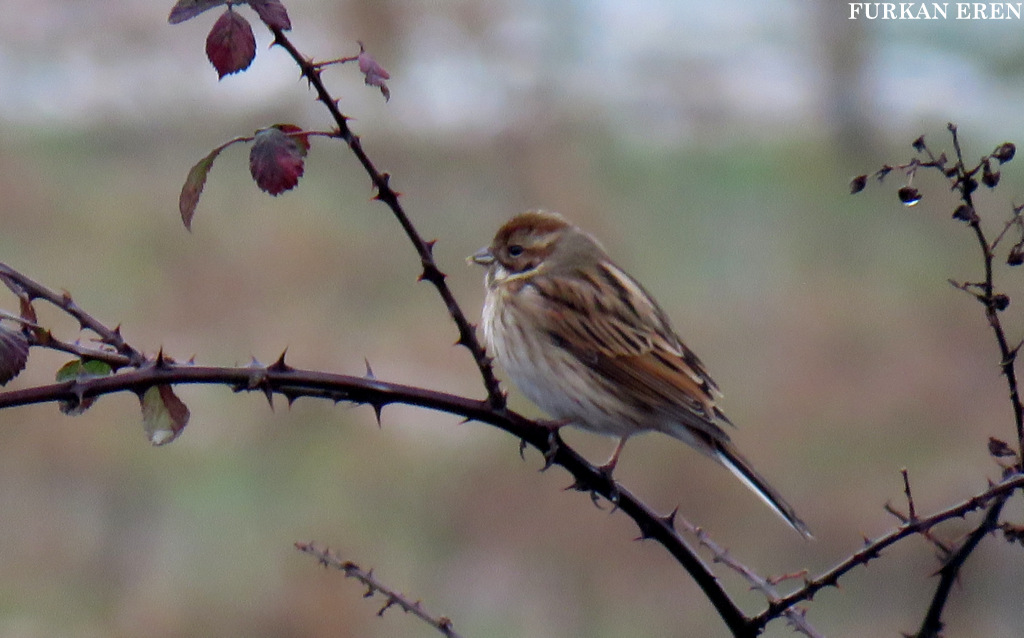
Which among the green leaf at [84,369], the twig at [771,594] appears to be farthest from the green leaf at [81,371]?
the twig at [771,594]

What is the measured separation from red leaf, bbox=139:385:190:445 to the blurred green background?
5088 mm

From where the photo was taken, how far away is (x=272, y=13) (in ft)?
5.85

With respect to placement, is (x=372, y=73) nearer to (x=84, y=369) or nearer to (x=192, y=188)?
(x=192, y=188)

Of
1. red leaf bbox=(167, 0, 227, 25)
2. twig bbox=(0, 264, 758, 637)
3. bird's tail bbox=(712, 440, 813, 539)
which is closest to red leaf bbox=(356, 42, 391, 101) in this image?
red leaf bbox=(167, 0, 227, 25)

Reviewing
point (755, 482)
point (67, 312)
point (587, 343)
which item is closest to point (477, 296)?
point (587, 343)

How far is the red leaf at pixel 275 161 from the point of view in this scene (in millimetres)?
1947

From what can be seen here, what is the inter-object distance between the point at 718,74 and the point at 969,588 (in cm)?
919

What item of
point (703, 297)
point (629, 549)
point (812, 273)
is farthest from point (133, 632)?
point (812, 273)

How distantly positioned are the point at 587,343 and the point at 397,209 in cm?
230

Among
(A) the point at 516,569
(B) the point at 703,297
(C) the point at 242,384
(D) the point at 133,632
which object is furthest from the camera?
(B) the point at 703,297

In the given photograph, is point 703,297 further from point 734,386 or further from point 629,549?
point 629,549

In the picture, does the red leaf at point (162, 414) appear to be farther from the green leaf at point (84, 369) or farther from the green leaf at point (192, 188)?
the green leaf at point (192, 188)

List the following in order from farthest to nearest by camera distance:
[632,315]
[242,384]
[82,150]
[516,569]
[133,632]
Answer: [82,150] → [516,569] → [133,632] → [632,315] → [242,384]

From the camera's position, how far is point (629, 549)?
7.85 metres
